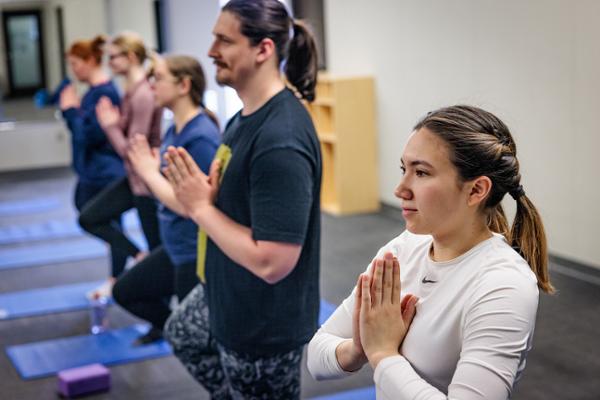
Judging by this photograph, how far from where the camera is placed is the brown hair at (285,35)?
7.33 feet

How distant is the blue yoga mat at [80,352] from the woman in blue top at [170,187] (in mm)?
516

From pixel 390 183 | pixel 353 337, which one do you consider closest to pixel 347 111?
pixel 390 183

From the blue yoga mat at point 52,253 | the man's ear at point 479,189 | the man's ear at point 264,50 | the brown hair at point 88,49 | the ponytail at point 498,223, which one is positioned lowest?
the blue yoga mat at point 52,253

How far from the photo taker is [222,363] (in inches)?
94.5

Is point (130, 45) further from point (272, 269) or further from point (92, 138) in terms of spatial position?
point (272, 269)

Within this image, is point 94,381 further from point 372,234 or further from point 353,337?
point 372,234

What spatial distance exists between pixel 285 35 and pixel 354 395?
1.80 meters

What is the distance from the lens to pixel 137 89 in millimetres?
4598

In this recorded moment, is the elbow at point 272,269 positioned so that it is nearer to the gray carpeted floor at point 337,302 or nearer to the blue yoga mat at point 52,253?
the gray carpeted floor at point 337,302

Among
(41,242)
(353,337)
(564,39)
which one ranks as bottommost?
(41,242)

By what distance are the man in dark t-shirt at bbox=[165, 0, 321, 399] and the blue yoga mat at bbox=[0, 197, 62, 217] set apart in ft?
20.4

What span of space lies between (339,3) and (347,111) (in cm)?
107

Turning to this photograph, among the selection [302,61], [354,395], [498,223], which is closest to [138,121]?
[354,395]

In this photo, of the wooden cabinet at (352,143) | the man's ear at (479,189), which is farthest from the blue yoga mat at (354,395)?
the wooden cabinet at (352,143)
